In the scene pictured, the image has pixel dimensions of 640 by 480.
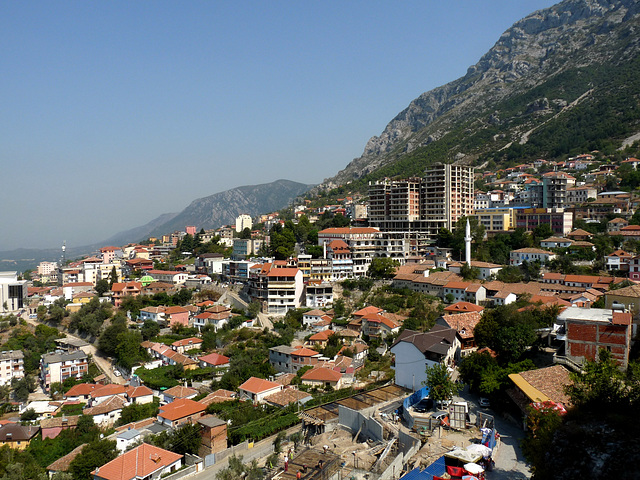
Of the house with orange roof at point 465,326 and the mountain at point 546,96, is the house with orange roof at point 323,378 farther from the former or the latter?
the mountain at point 546,96

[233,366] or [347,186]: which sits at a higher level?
[347,186]

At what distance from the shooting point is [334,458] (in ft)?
49.9

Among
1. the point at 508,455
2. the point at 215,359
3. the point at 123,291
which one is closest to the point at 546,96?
the point at 123,291

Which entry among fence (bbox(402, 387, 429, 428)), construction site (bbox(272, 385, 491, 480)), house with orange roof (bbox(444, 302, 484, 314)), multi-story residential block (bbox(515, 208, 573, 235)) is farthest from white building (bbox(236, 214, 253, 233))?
fence (bbox(402, 387, 429, 428))

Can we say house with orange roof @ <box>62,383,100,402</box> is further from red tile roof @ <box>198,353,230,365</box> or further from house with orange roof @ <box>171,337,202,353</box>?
red tile roof @ <box>198,353,230,365</box>

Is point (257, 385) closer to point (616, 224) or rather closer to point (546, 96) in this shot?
point (616, 224)

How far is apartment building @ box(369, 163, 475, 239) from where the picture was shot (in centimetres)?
4878

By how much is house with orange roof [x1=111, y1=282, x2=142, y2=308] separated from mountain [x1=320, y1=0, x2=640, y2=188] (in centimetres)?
4584

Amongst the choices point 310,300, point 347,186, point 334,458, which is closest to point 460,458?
point 334,458

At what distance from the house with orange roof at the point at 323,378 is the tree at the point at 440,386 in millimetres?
8045

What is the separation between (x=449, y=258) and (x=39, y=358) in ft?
118

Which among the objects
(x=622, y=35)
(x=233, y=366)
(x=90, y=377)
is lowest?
(x=90, y=377)

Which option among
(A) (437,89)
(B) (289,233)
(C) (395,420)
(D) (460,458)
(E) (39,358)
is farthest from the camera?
(A) (437,89)

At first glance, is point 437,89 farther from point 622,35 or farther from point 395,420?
point 395,420
